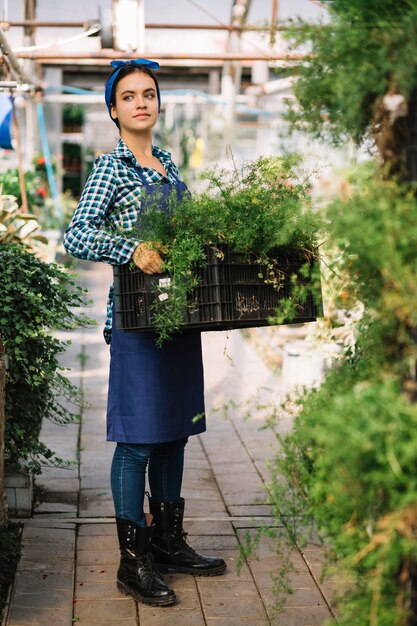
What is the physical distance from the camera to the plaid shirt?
3.11 metres

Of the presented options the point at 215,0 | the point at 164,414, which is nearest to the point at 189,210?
the point at 164,414

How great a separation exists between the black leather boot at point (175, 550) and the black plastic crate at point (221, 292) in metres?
0.86

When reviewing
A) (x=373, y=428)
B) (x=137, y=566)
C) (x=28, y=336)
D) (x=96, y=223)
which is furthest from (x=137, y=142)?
(x=373, y=428)

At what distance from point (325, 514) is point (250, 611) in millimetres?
1236

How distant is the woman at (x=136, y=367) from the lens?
3230mm

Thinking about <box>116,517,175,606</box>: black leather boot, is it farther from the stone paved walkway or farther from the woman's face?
the woman's face

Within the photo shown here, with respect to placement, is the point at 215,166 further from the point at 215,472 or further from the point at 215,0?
the point at 215,0

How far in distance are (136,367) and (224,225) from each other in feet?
2.14

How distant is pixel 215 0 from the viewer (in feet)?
45.1

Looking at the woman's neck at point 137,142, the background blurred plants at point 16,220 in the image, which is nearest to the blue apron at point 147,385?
the woman's neck at point 137,142

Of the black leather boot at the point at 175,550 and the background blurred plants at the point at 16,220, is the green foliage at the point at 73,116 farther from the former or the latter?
the black leather boot at the point at 175,550

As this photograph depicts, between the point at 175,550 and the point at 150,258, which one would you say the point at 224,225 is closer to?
the point at 150,258

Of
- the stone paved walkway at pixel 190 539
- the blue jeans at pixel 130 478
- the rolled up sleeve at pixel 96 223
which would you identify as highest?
the rolled up sleeve at pixel 96 223

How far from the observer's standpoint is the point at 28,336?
12.8 feet
